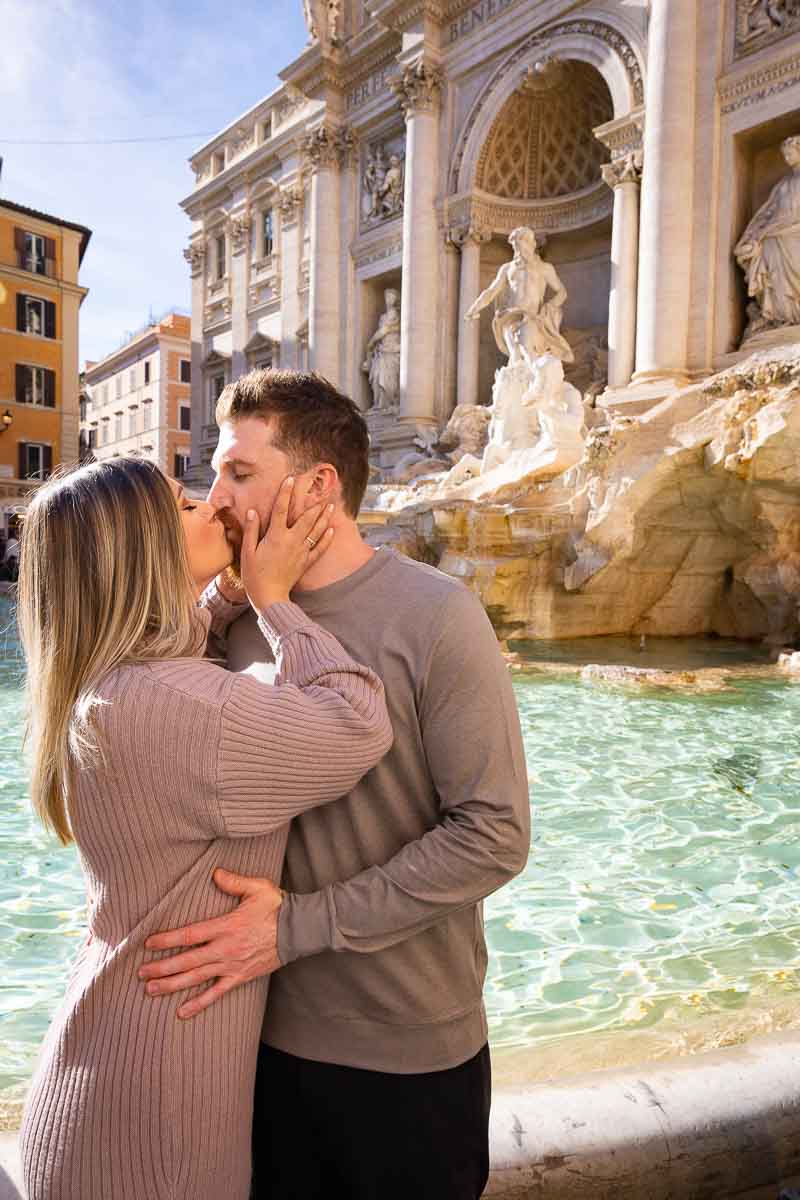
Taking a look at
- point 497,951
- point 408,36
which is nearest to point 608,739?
point 497,951

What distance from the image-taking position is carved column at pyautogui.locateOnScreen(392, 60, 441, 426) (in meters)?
16.8

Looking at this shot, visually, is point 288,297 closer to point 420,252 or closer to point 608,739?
point 420,252

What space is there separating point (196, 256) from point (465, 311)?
1388cm

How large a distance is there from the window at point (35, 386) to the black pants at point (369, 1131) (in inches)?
1083

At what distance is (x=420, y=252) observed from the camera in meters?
17.0

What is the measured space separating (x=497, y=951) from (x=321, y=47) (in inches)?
834

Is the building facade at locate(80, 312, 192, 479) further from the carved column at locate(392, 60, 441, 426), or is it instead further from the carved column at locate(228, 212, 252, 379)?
the carved column at locate(392, 60, 441, 426)

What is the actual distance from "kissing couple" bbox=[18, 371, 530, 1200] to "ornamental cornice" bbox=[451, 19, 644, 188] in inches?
581

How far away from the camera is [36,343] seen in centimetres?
2581

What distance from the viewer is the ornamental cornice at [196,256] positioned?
88.0ft

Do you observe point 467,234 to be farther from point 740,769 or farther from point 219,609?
point 219,609

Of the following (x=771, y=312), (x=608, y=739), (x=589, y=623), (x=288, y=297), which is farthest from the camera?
(x=288, y=297)

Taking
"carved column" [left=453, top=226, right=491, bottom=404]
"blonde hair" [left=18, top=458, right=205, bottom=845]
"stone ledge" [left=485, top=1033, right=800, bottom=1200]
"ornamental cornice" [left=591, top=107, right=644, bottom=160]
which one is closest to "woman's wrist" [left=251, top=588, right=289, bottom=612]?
"blonde hair" [left=18, top=458, right=205, bottom=845]

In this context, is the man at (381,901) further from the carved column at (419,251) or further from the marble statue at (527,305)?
the carved column at (419,251)
